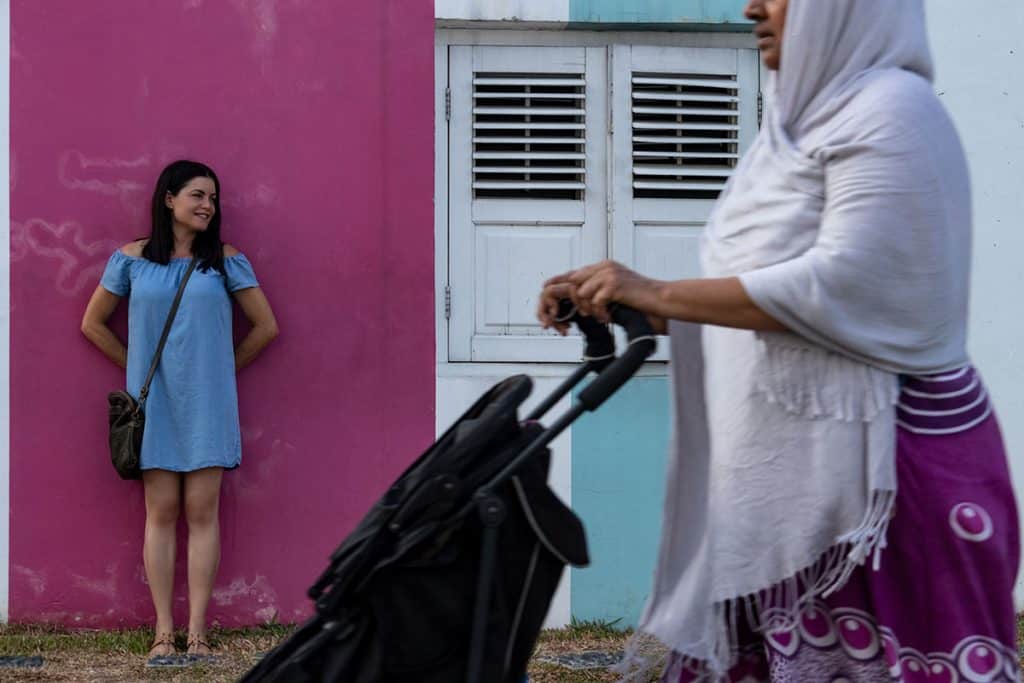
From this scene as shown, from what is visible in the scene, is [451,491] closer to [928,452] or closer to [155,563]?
[928,452]

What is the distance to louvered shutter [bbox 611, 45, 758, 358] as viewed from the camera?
6480 mm

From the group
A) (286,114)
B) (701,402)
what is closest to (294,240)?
(286,114)

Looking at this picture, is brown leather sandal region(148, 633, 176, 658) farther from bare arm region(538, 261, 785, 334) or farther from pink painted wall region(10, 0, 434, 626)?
bare arm region(538, 261, 785, 334)

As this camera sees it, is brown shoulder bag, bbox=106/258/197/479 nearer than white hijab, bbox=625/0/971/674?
No

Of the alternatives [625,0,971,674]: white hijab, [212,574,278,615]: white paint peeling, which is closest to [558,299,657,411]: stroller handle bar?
[625,0,971,674]: white hijab

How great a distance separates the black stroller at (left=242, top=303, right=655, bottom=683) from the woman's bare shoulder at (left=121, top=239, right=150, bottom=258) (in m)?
3.48

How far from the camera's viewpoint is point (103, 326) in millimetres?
6113

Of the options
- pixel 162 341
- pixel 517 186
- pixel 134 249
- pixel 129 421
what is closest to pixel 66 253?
pixel 134 249

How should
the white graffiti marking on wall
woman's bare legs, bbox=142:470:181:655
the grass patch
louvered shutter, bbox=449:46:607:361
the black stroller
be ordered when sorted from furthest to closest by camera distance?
1. louvered shutter, bbox=449:46:607:361
2. the white graffiti marking on wall
3. woman's bare legs, bbox=142:470:181:655
4. the grass patch
5. the black stroller

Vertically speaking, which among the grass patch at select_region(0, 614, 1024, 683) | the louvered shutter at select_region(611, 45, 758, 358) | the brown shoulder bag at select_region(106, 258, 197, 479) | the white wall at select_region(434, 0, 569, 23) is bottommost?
the grass patch at select_region(0, 614, 1024, 683)

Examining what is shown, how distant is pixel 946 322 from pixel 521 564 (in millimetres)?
850

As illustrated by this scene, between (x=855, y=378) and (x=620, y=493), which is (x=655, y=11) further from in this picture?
(x=855, y=378)

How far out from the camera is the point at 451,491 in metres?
2.74

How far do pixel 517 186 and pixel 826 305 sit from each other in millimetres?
3946
